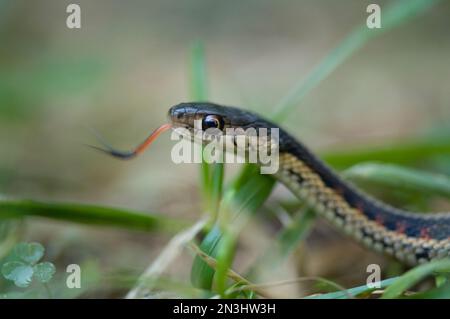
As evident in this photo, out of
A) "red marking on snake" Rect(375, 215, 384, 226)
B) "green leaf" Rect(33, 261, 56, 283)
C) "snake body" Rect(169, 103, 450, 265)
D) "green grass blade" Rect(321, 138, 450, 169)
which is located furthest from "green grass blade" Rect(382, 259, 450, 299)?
"green grass blade" Rect(321, 138, 450, 169)

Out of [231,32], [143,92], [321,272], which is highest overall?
[231,32]

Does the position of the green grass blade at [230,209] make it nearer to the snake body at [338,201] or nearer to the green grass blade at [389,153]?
the snake body at [338,201]

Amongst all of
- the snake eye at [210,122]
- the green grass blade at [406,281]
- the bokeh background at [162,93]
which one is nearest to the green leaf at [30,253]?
the bokeh background at [162,93]

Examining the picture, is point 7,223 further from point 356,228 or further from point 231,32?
point 231,32

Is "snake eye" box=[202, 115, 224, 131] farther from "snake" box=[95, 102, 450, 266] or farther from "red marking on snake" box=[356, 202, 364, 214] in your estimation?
"red marking on snake" box=[356, 202, 364, 214]

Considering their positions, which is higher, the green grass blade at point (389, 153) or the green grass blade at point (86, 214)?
the green grass blade at point (389, 153)
